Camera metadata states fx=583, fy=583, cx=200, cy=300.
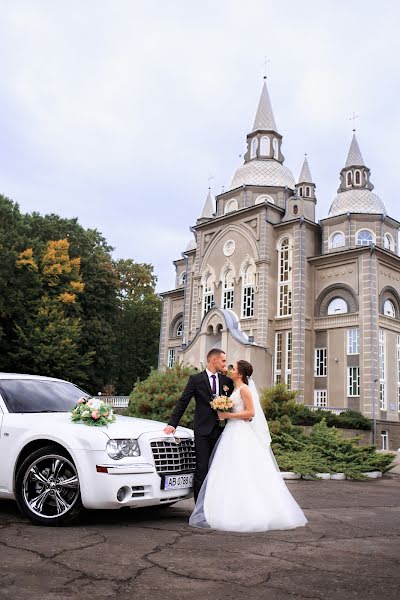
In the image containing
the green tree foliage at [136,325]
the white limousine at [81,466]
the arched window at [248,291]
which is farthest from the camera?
the green tree foliage at [136,325]

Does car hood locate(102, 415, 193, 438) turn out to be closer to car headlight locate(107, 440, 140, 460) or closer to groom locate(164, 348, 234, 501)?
car headlight locate(107, 440, 140, 460)

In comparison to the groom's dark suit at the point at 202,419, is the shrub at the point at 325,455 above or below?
below

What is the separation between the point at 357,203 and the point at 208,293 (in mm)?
13596

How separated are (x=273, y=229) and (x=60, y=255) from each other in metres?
15.8

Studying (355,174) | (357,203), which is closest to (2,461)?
(357,203)

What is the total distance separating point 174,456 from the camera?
712cm

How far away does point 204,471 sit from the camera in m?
7.25

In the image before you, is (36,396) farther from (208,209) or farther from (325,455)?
(208,209)

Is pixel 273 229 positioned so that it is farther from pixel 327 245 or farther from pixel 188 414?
pixel 188 414

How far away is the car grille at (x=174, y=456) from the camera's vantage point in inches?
270

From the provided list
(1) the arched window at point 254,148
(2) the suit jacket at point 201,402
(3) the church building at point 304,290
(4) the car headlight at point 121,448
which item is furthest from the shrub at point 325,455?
(1) the arched window at point 254,148

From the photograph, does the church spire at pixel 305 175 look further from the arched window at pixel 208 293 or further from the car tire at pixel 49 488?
the car tire at pixel 49 488

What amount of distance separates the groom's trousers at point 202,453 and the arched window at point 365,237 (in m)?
38.1

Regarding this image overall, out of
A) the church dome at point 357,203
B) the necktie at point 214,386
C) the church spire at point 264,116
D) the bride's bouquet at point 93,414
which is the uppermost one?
the church spire at point 264,116
